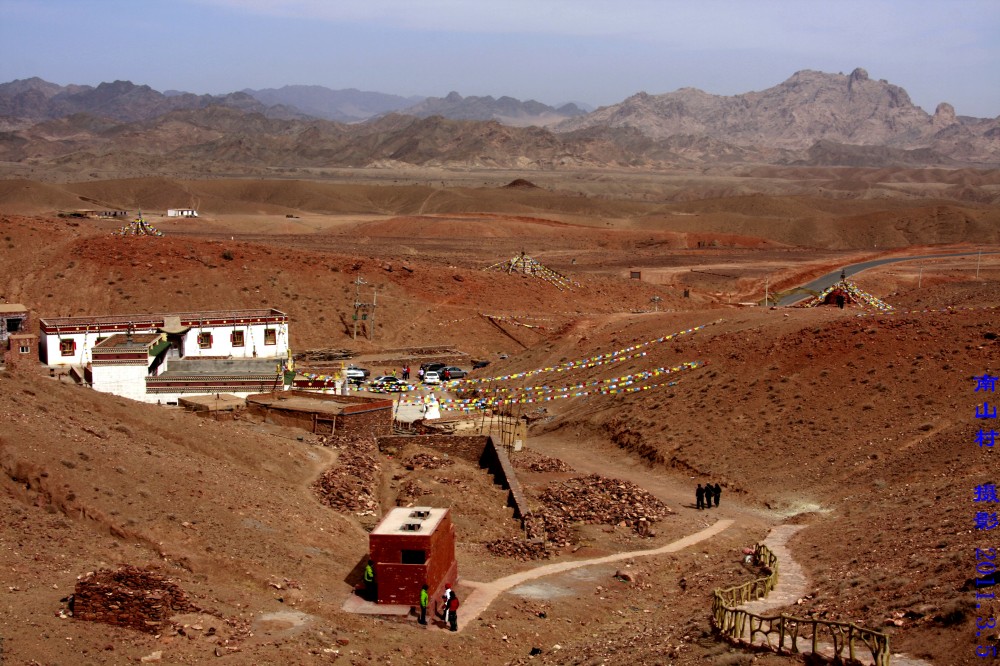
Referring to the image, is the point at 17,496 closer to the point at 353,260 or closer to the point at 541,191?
the point at 353,260

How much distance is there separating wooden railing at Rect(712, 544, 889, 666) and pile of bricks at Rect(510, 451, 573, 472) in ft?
42.4

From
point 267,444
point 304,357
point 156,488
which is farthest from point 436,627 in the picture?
point 304,357

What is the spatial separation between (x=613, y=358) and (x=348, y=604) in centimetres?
2489

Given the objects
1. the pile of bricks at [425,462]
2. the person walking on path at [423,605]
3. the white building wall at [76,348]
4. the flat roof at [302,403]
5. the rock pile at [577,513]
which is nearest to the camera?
the person walking on path at [423,605]

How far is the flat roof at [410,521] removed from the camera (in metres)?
17.9

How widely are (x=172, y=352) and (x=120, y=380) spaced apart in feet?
18.4

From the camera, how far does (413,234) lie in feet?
341

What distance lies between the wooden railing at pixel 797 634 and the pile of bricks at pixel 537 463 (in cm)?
1292

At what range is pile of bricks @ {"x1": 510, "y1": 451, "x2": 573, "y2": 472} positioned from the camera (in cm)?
2903

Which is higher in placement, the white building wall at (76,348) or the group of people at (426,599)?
the white building wall at (76,348)

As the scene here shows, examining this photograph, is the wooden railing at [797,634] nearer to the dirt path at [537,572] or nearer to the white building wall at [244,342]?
the dirt path at [537,572]

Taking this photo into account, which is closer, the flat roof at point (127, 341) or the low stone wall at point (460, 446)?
the low stone wall at point (460, 446)

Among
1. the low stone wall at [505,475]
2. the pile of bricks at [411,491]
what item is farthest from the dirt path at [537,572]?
the pile of bricks at [411,491]

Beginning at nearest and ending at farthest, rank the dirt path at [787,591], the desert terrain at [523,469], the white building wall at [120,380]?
the dirt path at [787,591], the desert terrain at [523,469], the white building wall at [120,380]
